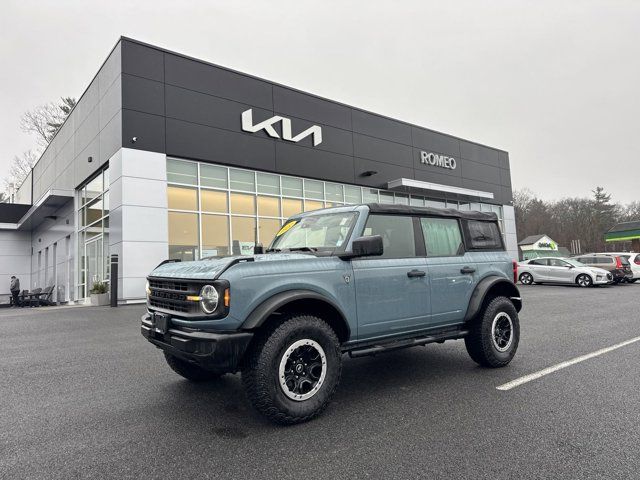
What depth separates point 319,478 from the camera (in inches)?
97.6

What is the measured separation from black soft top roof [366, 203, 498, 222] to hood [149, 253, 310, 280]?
1.06 meters

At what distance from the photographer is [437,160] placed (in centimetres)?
2659

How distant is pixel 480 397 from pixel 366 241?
6.12 feet

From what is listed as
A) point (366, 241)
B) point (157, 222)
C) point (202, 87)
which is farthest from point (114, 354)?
point (202, 87)

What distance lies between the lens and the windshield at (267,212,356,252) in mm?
4180

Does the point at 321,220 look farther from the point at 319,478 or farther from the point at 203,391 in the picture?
the point at 319,478

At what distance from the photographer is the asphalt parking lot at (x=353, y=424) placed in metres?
2.63

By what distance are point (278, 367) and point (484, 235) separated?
343cm

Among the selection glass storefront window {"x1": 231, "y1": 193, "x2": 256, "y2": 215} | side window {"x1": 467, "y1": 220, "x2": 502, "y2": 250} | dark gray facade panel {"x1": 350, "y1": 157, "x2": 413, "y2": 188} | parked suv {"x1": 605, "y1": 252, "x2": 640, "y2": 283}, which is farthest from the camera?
dark gray facade panel {"x1": 350, "y1": 157, "x2": 413, "y2": 188}

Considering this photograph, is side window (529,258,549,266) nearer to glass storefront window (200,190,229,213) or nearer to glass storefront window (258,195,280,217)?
glass storefront window (258,195,280,217)

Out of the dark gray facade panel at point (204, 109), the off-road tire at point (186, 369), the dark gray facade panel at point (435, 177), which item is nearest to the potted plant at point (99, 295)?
the dark gray facade panel at point (204, 109)

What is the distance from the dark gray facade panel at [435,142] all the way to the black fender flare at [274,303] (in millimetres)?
23517

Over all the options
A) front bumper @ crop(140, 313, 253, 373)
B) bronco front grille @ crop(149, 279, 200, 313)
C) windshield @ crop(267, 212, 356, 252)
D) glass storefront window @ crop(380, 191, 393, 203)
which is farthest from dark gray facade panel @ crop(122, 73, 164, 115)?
front bumper @ crop(140, 313, 253, 373)

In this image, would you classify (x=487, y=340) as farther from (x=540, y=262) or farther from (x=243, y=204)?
(x=540, y=262)
